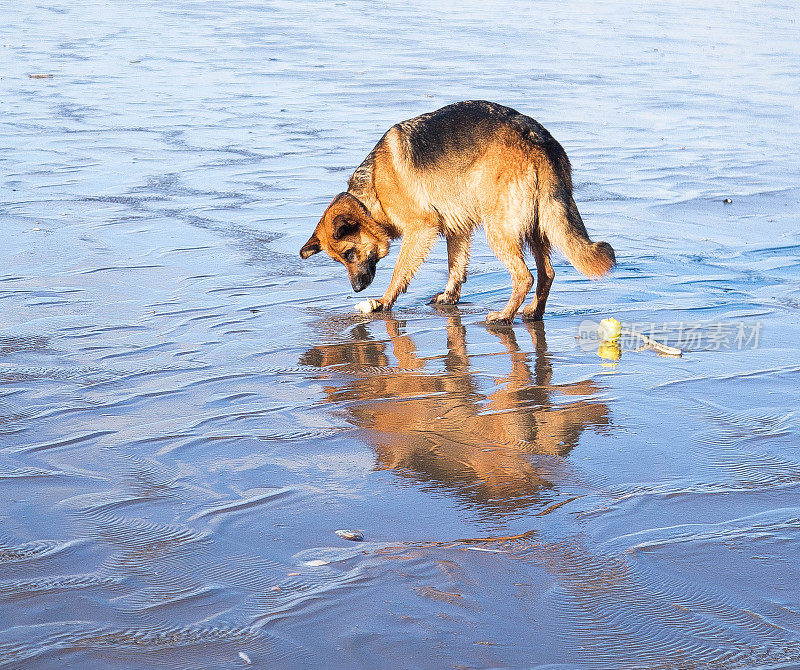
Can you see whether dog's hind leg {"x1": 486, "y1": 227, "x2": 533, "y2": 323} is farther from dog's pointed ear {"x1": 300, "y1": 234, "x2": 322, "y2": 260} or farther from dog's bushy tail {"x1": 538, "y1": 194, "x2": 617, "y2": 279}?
dog's pointed ear {"x1": 300, "y1": 234, "x2": 322, "y2": 260}

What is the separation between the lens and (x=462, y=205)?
7.14 meters

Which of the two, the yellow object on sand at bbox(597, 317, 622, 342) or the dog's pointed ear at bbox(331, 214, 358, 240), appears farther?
the dog's pointed ear at bbox(331, 214, 358, 240)

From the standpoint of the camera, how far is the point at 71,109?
48.2 feet

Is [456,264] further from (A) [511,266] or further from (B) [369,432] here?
(B) [369,432]

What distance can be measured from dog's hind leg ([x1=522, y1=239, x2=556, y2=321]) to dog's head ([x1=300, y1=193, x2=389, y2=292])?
1.28m

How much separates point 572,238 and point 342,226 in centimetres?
179

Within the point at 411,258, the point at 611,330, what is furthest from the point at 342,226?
the point at 611,330

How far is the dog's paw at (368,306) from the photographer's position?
6.96 meters

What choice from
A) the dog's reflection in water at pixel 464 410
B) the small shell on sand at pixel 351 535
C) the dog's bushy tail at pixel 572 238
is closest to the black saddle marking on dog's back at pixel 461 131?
the dog's bushy tail at pixel 572 238

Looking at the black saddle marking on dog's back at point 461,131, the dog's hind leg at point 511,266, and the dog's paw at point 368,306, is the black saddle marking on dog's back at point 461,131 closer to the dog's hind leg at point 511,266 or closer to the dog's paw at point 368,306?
the dog's hind leg at point 511,266

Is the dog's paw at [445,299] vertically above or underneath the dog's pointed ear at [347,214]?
underneath

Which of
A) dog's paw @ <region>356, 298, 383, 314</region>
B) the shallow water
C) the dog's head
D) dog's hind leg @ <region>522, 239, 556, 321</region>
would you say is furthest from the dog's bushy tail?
the dog's head

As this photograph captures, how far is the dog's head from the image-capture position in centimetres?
749

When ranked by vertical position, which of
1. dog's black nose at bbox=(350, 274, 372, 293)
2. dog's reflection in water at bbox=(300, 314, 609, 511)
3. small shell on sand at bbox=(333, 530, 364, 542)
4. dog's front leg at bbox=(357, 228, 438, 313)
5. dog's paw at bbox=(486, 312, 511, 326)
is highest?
dog's front leg at bbox=(357, 228, 438, 313)
